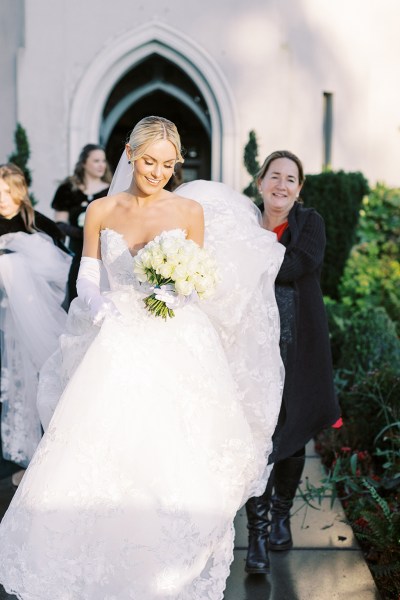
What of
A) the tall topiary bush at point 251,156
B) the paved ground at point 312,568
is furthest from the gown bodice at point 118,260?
the tall topiary bush at point 251,156

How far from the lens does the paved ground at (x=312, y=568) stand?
3.44 metres

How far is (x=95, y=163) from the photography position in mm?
5812

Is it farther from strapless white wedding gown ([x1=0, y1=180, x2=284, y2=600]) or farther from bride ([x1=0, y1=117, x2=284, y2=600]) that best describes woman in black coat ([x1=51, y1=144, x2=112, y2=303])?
strapless white wedding gown ([x1=0, y1=180, x2=284, y2=600])

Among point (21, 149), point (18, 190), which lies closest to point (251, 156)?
point (21, 149)

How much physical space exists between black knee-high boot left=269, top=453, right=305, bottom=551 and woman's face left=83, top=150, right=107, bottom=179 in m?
2.86

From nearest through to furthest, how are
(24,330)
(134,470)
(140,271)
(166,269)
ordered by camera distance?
1. (134,470)
2. (166,269)
3. (140,271)
4. (24,330)

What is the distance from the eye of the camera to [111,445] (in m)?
2.86

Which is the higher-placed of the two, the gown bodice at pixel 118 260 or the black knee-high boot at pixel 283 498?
the gown bodice at pixel 118 260

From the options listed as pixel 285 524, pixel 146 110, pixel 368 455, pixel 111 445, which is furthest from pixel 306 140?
pixel 111 445

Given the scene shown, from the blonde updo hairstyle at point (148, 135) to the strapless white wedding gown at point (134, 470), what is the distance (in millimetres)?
393

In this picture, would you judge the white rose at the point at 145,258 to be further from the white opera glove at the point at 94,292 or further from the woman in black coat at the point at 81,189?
the woman in black coat at the point at 81,189

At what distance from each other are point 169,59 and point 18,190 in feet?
25.8

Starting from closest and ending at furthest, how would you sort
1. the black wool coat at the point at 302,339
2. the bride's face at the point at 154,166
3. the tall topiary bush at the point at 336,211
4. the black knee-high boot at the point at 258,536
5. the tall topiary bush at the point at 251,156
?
the bride's face at the point at 154,166 → the black knee-high boot at the point at 258,536 → the black wool coat at the point at 302,339 → the tall topiary bush at the point at 336,211 → the tall topiary bush at the point at 251,156

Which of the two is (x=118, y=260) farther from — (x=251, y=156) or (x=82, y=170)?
(x=251, y=156)
